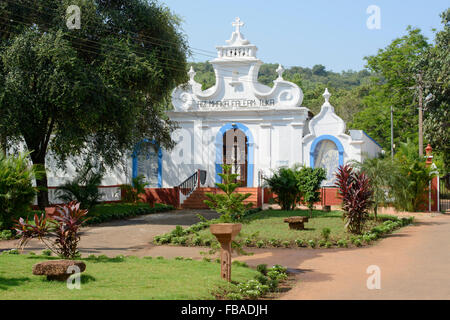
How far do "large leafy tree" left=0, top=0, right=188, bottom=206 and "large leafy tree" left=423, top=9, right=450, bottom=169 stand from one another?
15.2 m

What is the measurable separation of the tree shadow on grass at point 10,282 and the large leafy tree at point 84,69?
9.13 meters

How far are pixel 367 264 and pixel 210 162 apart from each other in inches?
662

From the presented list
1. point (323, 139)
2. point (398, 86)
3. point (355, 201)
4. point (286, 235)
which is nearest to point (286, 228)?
point (286, 235)

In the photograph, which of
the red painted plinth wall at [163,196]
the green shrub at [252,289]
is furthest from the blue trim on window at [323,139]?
the green shrub at [252,289]

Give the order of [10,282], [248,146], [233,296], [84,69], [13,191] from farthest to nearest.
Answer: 1. [248,146]
2. [84,69]
3. [13,191]
4. [10,282]
5. [233,296]

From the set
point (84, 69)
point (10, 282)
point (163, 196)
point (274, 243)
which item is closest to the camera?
point (10, 282)

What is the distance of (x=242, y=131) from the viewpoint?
89.9ft

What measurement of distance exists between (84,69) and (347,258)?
10.9 m

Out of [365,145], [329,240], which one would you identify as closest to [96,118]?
[329,240]

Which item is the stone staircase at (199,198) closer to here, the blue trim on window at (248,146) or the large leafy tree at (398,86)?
the blue trim on window at (248,146)

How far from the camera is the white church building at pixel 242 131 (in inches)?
1007

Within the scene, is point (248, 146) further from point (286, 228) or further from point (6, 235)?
point (6, 235)

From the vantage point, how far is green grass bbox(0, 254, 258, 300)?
7.12 m

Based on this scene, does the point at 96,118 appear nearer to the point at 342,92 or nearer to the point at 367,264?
the point at 367,264
